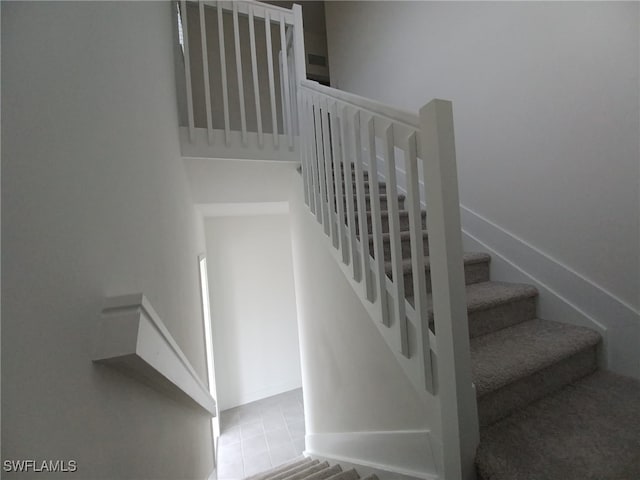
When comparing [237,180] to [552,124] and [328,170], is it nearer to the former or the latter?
[328,170]

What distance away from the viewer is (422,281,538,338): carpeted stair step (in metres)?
1.39

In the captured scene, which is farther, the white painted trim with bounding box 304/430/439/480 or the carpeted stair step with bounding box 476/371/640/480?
the white painted trim with bounding box 304/430/439/480

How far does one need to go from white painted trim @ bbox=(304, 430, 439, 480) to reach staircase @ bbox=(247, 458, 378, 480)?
47 mm

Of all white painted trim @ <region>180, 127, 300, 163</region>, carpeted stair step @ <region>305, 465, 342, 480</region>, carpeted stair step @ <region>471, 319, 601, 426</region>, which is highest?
white painted trim @ <region>180, 127, 300, 163</region>

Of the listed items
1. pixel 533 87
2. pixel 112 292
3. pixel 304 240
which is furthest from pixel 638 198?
pixel 112 292

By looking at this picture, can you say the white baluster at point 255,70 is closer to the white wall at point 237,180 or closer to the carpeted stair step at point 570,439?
the white wall at point 237,180

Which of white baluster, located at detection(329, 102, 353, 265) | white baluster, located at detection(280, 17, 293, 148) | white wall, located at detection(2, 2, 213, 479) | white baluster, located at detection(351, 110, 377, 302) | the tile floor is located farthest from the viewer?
the tile floor

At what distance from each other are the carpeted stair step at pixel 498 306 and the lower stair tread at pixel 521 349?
0.12 feet

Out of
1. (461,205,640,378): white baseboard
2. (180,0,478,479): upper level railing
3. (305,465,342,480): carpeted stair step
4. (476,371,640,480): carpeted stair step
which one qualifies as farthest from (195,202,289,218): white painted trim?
(476,371,640,480): carpeted stair step

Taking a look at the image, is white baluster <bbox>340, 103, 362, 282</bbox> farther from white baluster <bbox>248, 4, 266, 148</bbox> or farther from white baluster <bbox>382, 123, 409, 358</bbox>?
white baluster <bbox>248, 4, 266, 148</bbox>

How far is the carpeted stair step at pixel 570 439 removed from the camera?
2.73 feet

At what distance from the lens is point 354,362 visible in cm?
157

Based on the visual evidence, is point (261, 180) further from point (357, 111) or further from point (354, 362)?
point (354, 362)

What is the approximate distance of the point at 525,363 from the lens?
3.71 feet
